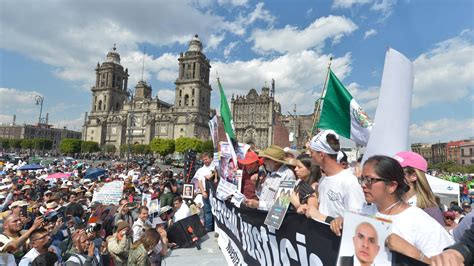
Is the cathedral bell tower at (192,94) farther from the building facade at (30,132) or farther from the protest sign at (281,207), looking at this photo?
the protest sign at (281,207)

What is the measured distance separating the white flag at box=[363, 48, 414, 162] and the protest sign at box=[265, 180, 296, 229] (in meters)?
0.75

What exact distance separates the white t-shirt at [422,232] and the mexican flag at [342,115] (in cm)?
293

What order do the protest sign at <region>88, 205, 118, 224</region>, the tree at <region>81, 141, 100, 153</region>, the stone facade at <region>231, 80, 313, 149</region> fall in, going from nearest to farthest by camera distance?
1. the protest sign at <region>88, 205, 118, 224</region>
2. the stone facade at <region>231, 80, 313, 149</region>
3. the tree at <region>81, 141, 100, 153</region>

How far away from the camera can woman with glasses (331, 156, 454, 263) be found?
1.79 meters

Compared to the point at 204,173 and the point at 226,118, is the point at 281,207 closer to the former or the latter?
the point at 226,118

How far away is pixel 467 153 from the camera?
83062 mm

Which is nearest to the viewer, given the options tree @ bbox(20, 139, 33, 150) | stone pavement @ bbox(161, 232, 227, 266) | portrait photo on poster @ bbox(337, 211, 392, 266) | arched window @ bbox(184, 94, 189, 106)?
portrait photo on poster @ bbox(337, 211, 392, 266)

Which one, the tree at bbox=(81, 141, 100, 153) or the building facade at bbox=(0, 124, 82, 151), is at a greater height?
the building facade at bbox=(0, 124, 82, 151)

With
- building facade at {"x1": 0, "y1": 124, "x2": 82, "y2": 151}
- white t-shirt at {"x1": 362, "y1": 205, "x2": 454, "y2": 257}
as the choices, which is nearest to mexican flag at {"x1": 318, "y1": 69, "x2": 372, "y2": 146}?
white t-shirt at {"x1": 362, "y1": 205, "x2": 454, "y2": 257}

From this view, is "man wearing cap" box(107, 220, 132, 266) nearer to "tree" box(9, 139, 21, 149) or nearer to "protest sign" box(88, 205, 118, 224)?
"protest sign" box(88, 205, 118, 224)

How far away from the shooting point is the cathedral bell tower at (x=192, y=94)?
7588 cm

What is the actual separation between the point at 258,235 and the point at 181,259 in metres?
3.05

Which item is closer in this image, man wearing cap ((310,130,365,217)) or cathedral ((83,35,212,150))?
man wearing cap ((310,130,365,217))

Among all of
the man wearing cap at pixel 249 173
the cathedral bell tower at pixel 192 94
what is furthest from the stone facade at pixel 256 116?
the man wearing cap at pixel 249 173
